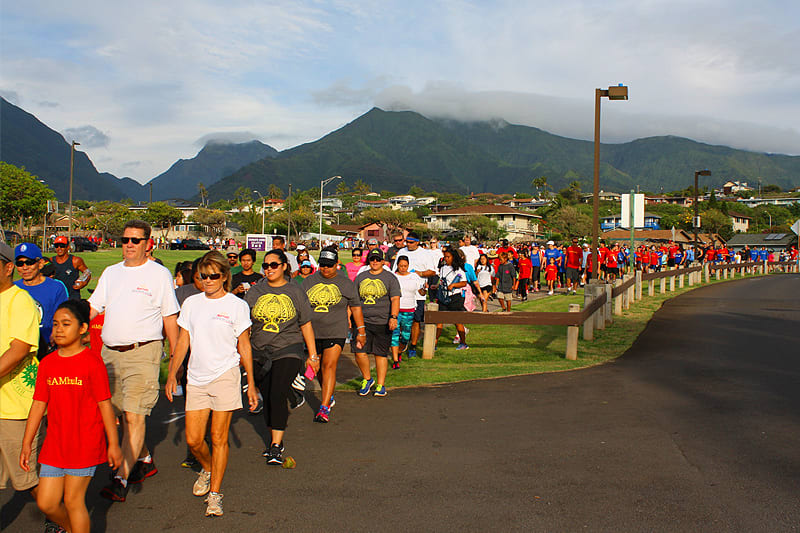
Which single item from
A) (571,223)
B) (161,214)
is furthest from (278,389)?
(571,223)

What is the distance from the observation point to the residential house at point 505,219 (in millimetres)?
120438

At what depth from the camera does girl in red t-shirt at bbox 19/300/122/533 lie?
3695mm

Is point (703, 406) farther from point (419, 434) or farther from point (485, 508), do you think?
point (485, 508)

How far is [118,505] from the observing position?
451cm

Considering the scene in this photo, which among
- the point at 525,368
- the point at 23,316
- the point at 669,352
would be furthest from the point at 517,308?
the point at 23,316

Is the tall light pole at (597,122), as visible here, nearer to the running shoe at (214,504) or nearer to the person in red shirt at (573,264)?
the person in red shirt at (573,264)

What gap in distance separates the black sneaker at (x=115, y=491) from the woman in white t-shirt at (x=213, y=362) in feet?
1.62

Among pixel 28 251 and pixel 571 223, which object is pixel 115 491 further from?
pixel 571 223

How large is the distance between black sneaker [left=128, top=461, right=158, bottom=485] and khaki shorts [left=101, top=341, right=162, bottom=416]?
1.38 feet

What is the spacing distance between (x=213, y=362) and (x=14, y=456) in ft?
4.40

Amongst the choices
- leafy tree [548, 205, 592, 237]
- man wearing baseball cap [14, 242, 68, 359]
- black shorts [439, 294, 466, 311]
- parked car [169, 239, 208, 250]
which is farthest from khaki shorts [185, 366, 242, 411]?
leafy tree [548, 205, 592, 237]

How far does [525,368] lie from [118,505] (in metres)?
6.54

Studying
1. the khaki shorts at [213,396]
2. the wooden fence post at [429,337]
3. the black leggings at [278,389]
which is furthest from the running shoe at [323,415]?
the wooden fence post at [429,337]

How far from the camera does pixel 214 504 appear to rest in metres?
→ 4.34
